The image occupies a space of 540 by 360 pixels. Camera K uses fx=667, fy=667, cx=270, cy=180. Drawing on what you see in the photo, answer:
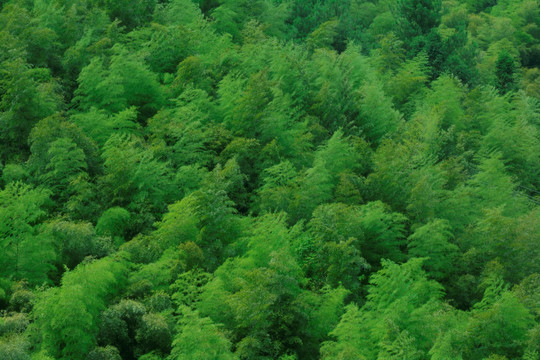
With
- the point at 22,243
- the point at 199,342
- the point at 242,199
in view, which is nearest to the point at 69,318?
the point at 199,342

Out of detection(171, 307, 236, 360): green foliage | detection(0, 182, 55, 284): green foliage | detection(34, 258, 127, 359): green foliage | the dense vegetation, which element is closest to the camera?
detection(171, 307, 236, 360): green foliage

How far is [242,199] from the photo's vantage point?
22.5m

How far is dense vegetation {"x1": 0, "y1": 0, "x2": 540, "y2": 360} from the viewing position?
16.5 metres

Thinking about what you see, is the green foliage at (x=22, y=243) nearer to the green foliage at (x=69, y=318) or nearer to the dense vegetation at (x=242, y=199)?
the dense vegetation at (x=242, y=199)

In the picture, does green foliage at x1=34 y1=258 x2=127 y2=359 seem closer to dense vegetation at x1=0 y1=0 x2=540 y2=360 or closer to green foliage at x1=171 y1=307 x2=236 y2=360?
dense vegetation at x1=0 y1=0 x2=540 y2=360

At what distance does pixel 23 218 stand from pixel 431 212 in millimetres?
12516

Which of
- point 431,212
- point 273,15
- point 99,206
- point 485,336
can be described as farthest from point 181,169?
point 273,15

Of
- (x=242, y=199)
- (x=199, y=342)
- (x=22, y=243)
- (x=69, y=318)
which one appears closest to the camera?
(x=199, y=342)

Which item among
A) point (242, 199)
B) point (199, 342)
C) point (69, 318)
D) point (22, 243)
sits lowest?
point (242, 199)

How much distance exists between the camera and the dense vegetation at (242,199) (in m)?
16.5

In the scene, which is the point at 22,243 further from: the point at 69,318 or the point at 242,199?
the point at 242,199

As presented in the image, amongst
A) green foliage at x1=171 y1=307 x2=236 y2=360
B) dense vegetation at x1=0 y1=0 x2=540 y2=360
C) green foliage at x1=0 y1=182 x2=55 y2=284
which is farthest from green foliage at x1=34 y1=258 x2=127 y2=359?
green foliage at x1=171 y1=307 x2=236 y2=360

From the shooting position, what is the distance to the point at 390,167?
23.1m

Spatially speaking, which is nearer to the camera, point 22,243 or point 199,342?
point 199,342
